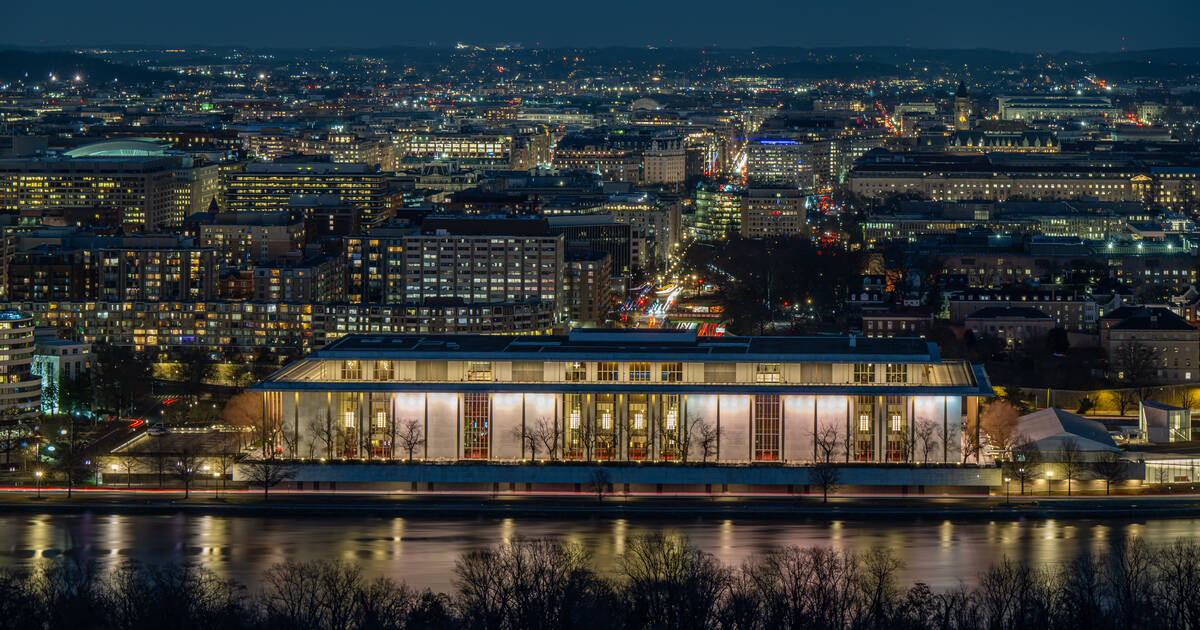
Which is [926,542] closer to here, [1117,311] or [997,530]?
[997,530]

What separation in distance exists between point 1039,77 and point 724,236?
101 metres

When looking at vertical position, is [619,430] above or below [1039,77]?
below

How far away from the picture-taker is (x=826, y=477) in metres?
32.4

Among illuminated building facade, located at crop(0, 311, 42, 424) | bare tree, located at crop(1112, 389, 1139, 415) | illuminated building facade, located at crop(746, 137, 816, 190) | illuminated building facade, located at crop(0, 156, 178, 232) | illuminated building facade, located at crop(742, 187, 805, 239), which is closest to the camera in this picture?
illuminated building facade, located at crop(0, 311, 42, 424)

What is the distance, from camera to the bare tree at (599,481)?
32.4 m

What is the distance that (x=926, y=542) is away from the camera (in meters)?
29.3

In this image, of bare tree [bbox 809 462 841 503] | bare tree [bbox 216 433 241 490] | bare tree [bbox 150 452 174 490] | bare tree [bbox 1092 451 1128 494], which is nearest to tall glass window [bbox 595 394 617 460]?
bare tree [bbox 809 462 841 503]

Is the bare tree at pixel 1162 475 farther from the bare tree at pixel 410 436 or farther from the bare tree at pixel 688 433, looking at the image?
the bare tree at pixel 410 436

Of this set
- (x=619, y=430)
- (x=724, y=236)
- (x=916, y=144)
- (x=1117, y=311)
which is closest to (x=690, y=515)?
(x=619, y=430)

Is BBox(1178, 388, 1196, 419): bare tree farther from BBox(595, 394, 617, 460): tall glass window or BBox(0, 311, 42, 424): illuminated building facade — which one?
BBox(0, 311, 42, 424): illuminated building facade

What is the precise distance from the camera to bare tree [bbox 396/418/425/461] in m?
34.0

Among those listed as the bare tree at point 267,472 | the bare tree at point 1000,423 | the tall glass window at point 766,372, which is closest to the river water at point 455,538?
the bare tree at point 267,472

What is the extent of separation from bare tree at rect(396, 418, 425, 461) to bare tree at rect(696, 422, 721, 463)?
3847 millimetres

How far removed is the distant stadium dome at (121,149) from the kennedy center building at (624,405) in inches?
1760
